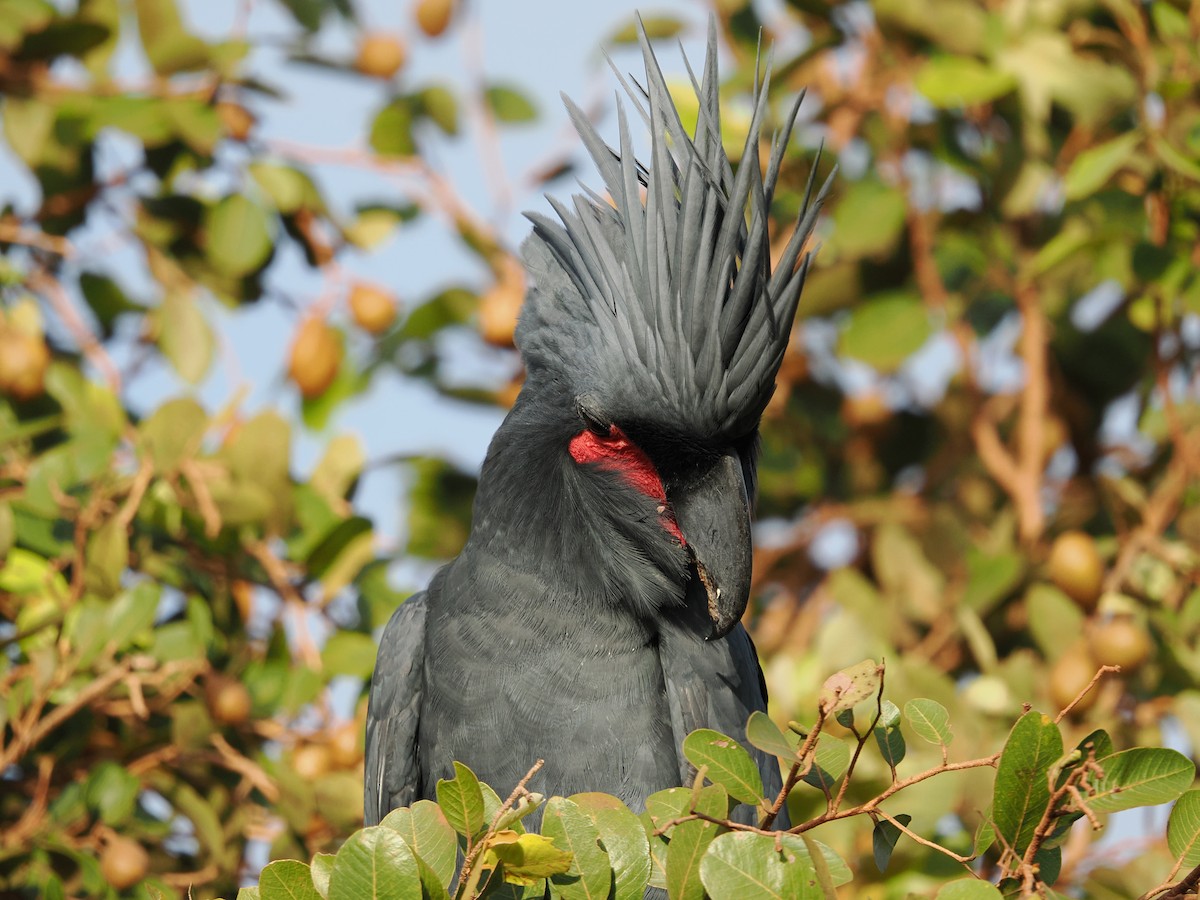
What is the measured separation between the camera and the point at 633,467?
9.87 ft

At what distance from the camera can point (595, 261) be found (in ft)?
10.6

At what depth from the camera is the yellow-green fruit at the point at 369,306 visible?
4.79 m

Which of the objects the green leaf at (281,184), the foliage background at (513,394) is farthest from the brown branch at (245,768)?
the green leaf at (281,184)

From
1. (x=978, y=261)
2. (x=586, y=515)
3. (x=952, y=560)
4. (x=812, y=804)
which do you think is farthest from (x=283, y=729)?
(x=978, y=261)

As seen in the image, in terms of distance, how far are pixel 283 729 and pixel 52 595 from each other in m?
0.75

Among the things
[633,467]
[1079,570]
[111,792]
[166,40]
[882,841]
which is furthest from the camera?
[166,40]

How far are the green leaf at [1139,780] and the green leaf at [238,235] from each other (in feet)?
11.0

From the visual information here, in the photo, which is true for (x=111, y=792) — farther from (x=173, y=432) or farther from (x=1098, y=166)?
(x=1098, y=166)

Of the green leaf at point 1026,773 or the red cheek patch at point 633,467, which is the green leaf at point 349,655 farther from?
the green leaf at point 1026,773

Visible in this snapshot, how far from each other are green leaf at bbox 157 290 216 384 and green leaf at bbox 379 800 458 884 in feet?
9.19

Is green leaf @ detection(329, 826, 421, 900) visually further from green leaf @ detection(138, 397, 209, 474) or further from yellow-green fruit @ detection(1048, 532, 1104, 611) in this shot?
yellow-green fruit @ detection(1048, 532, 1104, 611)

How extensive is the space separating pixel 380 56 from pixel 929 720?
3765 mm

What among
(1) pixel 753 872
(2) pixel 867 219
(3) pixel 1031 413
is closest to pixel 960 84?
(2) pixel 867 219

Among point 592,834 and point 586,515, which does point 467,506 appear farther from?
point 592,834
